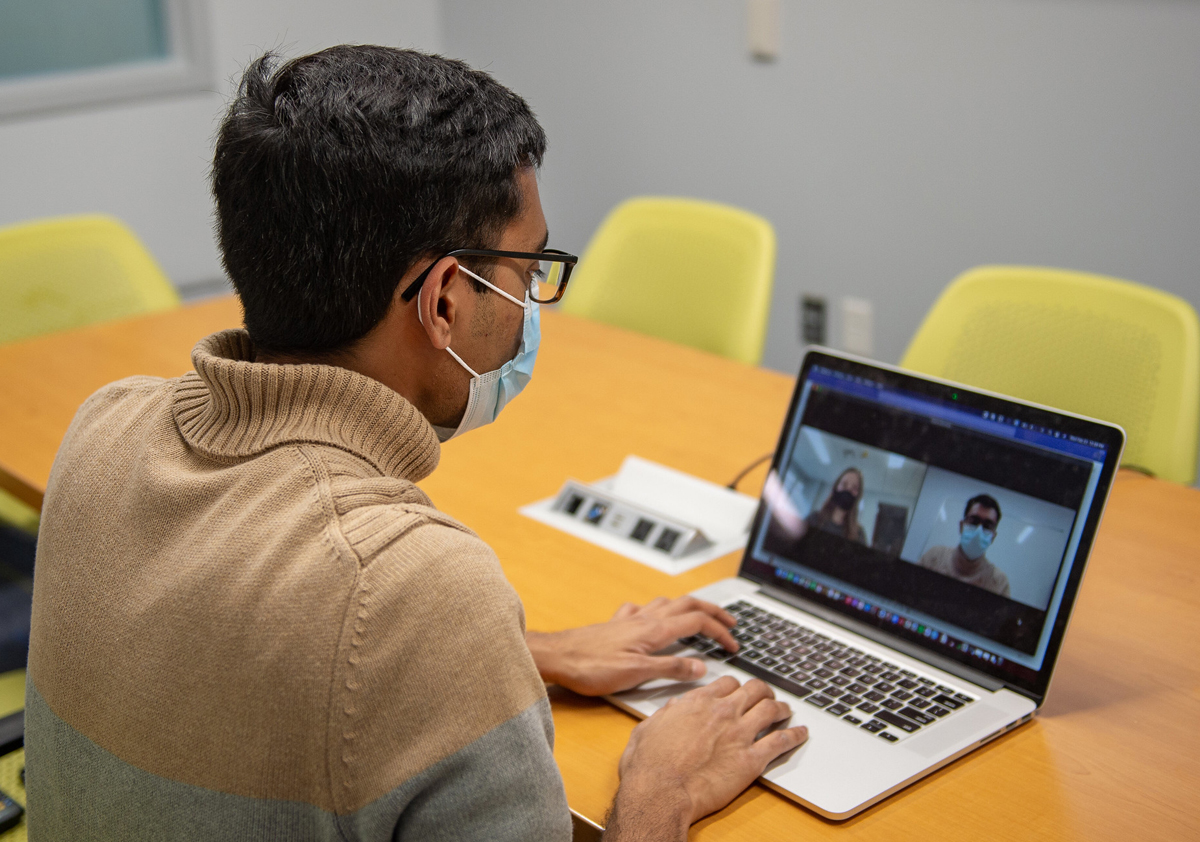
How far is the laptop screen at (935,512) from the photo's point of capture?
1.14 meters

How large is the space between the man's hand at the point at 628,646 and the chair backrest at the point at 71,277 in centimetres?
175

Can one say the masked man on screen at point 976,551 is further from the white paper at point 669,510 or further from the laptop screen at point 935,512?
the white paper at point 669,510

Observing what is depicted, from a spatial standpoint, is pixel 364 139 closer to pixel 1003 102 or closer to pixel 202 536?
pixel 202 536

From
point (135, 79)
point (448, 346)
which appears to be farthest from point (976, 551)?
point (135, 79)

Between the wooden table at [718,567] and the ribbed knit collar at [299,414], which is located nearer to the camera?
the ribbed knit collar at [299,414]

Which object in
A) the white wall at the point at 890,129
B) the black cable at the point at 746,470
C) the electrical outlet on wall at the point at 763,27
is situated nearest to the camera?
the black cable at the point at 746,470

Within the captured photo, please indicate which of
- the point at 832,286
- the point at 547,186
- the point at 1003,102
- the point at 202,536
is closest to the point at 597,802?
the point at 202,536

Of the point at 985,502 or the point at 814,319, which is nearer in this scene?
the point at 985,502

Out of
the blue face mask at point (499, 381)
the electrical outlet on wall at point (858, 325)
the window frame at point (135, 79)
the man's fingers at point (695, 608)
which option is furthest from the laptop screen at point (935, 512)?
the window frame at point (135, 79)

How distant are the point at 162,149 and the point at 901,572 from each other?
3.41 m

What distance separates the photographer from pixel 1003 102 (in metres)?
2.97

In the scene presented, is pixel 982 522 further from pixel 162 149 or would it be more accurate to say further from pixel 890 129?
pixel 162 149

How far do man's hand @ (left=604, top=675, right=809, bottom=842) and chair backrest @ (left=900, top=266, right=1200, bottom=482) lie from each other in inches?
39.7

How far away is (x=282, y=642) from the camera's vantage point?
2.49 feet
